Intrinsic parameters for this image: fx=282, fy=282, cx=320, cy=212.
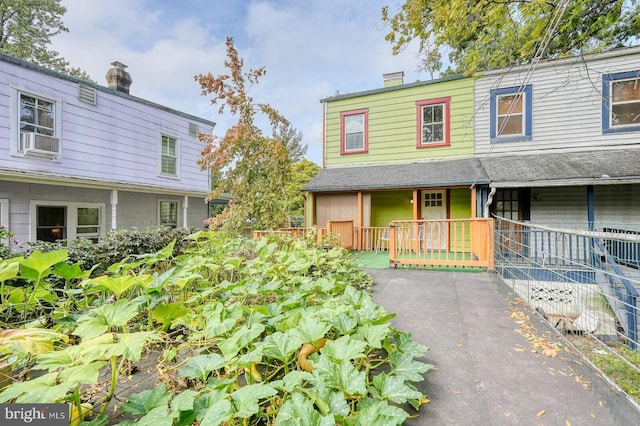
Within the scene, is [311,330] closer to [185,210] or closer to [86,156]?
[86,156]

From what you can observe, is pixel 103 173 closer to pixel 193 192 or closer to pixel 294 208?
pixel 193 192

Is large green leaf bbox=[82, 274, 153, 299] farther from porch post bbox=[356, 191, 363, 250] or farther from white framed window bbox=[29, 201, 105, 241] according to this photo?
white framed window bbox=[29, 201, 105, 241]

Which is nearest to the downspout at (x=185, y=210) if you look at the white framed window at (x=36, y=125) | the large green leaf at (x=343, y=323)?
the white framed window at (x=36, y=125)

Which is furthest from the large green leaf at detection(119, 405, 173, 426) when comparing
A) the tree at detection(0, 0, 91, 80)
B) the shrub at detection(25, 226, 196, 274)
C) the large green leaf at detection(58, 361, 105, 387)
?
the tree at detection(0, 0, 91, 80)

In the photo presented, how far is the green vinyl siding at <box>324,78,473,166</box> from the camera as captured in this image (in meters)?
8.31

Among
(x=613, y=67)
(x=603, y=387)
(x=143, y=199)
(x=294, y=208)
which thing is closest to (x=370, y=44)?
(x=613, y=67)

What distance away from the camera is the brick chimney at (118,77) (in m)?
8.85

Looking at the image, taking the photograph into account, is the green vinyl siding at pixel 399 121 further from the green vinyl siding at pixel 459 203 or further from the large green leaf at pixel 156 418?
the large green leaf at pixel 156 418

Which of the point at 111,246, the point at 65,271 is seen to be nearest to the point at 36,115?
the point at 111,246

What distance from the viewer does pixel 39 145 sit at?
6.73m

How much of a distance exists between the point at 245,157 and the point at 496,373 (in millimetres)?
7014

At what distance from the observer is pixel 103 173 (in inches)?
324

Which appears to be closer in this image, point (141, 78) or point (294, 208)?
point (141, 78)

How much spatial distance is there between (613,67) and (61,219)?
14.8m
